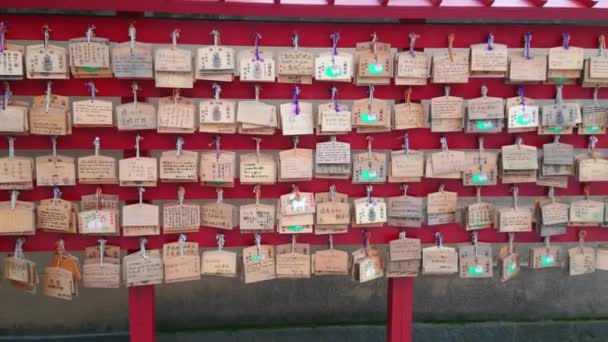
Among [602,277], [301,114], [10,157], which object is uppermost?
[301,114]

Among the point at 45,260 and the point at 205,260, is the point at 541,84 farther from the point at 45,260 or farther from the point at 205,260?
the point at 45,260

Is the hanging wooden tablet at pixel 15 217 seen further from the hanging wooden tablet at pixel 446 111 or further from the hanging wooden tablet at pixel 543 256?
the hanging wooden tablet at pixel 543 256

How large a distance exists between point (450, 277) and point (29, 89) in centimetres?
362

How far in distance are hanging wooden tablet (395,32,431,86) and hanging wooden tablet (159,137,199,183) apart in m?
1.27

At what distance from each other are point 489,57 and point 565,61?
473 mm

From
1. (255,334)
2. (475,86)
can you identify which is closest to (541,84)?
(475,86)

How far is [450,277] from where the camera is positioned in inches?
193

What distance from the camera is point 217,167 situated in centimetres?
321

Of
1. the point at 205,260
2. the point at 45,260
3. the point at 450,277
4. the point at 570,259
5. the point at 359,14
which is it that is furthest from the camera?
the point at 450,277

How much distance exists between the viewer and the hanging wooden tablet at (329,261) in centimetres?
343

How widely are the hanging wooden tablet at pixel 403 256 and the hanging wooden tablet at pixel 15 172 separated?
2.16 m

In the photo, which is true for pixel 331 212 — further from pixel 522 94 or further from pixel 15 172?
pixel 15 172

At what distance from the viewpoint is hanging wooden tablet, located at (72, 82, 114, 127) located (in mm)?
3064

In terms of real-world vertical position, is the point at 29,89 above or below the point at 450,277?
above
